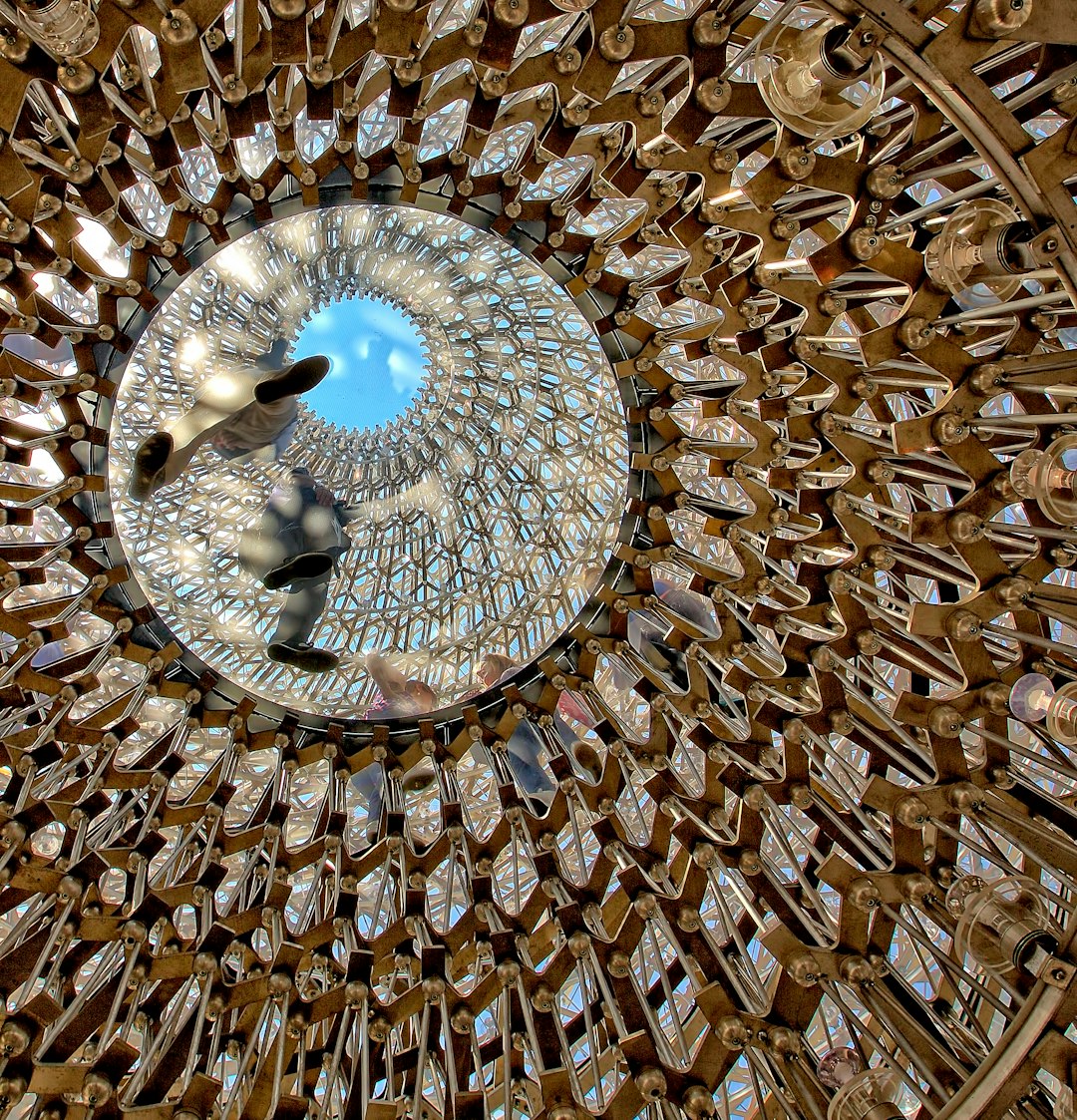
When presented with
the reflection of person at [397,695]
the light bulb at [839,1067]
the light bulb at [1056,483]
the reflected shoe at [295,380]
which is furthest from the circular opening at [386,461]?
the light bulb at [839,1067]

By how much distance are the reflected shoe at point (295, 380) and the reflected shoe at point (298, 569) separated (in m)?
2.36

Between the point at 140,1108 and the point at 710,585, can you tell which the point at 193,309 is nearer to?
the point at 710,585

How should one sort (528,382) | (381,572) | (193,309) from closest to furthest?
(193,309) < (528,382) < (381,572)

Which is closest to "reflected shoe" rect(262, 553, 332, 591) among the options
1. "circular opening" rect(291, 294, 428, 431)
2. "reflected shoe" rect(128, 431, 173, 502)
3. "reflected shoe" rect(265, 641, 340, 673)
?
"reflected shoe" rect(265, 641, 340, 673)

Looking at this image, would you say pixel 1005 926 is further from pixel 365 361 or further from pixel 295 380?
pixel 365 361

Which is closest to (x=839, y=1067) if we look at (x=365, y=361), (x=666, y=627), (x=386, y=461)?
(x=666, y=627)

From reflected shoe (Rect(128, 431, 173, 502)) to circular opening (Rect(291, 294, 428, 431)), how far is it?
6521 mm

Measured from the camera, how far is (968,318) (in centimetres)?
934

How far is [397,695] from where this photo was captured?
1576cm

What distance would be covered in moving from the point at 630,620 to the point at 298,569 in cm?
495

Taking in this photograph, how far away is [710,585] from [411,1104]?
24.5 feet

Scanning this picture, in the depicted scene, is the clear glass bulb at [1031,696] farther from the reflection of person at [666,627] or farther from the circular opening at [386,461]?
the circular opening at [386,461]

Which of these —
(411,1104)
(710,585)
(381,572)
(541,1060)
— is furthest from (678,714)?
(381,572)

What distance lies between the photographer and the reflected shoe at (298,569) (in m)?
13.3
